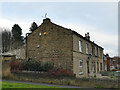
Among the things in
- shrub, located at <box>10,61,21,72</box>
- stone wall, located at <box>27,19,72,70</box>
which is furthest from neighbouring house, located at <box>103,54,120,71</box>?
shrub, located at <box>10,61,21,72</box>

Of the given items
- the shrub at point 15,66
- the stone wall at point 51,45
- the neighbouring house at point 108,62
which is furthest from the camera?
the neighbouring house at point 108,62

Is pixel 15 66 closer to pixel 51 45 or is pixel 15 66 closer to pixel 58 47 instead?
pixel 51 45

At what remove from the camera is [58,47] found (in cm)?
2148

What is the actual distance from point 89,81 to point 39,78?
608 centimetres

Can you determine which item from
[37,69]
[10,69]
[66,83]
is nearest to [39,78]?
[37,69]

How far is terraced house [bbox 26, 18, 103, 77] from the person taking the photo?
810 inches

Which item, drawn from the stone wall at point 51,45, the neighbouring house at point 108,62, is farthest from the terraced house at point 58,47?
the neighbouring house at point 108,62

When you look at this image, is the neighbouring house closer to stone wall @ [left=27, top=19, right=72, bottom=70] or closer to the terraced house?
the terraced house

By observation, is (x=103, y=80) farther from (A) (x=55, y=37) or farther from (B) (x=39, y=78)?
(A) (x=55, y=37)

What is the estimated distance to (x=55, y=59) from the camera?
840 inches

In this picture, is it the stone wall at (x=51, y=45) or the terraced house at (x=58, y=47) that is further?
the stone wall at (x=51, y=45)

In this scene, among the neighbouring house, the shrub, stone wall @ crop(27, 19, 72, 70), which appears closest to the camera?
the shrub

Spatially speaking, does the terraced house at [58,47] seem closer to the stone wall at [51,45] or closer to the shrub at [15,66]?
the stone wall at [51,45]

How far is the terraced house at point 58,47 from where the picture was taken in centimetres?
2058
